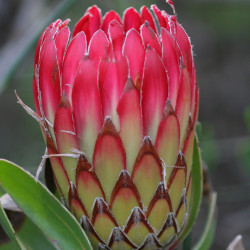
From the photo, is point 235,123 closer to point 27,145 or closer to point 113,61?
point 27,145

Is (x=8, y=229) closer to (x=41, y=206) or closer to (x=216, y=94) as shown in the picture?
(x=41, y=206)

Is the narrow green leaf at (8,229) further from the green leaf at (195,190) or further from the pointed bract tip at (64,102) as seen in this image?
the green leaf at (195,190)

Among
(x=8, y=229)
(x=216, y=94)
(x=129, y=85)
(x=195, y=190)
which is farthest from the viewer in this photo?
(x=216, y=94)

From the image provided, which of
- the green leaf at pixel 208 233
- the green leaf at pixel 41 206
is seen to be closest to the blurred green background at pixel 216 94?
the green leaf at pixel 208 233

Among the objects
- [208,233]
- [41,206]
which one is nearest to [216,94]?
[208,233]

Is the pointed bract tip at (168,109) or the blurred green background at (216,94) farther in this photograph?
the blurred green background at (216,94)

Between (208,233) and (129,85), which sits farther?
(208,233)

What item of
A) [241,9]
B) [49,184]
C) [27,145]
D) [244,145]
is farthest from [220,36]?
Answer: [49,184]
